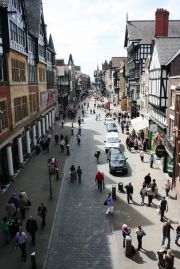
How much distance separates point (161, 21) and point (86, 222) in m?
28.8

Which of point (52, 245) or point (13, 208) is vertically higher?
point (13, 208)

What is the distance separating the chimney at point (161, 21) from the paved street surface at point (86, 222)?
719 inches

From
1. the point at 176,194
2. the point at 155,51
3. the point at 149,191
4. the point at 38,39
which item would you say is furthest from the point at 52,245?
the point at 38,39

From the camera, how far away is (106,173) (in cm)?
2594

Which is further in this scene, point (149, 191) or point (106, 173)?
point (106, 173)

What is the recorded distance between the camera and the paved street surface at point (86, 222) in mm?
13391

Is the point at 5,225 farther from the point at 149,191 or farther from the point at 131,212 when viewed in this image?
the point at 149,191

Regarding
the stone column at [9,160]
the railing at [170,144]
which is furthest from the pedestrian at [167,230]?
the stone column at [9,160]

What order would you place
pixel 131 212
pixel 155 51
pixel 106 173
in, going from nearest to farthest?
pixel 131 212 < pixel 106 173 < pixel 155 51

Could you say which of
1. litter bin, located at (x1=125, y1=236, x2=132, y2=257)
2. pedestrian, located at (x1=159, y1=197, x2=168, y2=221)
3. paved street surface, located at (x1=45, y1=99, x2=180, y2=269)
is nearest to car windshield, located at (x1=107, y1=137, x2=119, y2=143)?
paved street surface, located at (x1=45, y1=99, x2=180, y2=269)

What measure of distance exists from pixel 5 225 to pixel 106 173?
1266 cm

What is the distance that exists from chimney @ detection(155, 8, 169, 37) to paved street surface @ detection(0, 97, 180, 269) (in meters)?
18.3

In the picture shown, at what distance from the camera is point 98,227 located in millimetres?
16438

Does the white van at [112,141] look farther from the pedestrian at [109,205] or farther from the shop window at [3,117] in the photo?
the pedestrian at [109,205]
